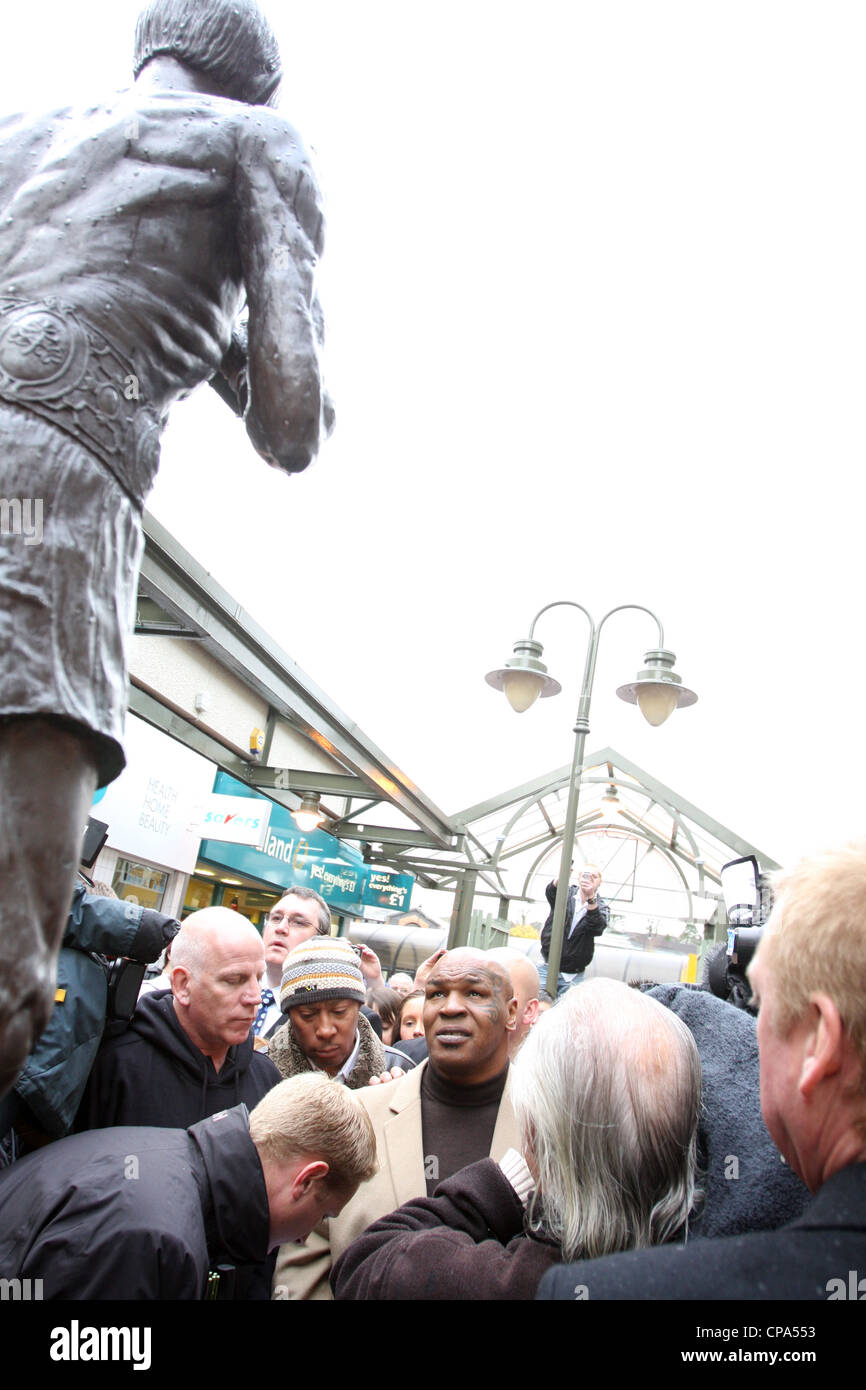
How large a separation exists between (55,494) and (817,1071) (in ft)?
4.03

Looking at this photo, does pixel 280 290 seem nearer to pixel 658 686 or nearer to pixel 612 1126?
pixel 612 1126

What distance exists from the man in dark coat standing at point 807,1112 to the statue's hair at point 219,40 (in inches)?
66.2

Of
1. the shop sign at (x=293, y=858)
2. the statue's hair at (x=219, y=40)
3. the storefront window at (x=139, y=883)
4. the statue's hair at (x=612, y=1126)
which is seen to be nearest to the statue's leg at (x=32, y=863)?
the statue's hair at (x=612, y=1126)

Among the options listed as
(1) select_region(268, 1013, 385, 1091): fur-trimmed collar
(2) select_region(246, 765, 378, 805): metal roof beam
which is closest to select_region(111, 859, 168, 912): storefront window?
(2) select_region(246, 765, 378, 805): metal roof beam

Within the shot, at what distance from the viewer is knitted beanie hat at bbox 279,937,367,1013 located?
3355mm

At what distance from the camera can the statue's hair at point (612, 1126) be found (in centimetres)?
151

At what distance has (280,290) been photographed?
1496 mm

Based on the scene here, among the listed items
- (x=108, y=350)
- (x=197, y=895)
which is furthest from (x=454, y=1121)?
(x=197, y=895)

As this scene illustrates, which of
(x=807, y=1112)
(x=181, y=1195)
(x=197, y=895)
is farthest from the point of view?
(x=197, y=895)

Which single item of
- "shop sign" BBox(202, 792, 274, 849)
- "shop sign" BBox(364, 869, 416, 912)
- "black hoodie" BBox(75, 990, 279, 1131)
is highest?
"shop sign" BBox(202, 792, 274, 849)

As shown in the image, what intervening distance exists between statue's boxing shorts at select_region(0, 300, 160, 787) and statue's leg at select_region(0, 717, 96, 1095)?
45mm

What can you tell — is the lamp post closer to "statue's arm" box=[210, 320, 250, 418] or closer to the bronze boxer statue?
"statue's arm" box=[210, 320, 250, 418]

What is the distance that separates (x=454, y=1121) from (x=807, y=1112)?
165 centimetres
